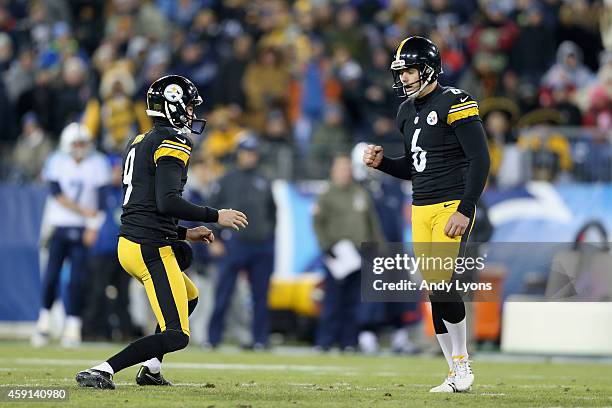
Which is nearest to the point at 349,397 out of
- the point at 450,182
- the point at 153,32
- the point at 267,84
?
the point at 450,182

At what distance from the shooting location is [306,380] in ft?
30.1

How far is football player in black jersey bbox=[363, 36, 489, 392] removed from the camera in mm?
8078

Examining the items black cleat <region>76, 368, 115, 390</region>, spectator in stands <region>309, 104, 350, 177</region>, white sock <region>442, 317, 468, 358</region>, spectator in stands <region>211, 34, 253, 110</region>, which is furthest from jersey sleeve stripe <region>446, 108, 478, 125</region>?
spectator in stands <region>211, 34, 253, 110</region>

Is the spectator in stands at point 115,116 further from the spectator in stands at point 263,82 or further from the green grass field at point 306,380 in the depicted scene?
the green grass field at point 306,380

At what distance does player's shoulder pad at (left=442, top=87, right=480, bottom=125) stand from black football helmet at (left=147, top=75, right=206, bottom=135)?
5.32ft

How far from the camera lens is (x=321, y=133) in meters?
16.4

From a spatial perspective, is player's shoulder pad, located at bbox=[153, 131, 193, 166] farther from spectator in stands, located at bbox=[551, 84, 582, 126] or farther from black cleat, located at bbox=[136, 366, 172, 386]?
spectator in stands, located at bbox=[551, 84, 582, 126]

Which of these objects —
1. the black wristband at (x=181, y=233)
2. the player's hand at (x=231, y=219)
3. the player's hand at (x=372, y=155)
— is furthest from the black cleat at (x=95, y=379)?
the player's hand at (x=372, y=155)

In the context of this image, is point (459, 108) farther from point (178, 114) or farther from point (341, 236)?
point (341, 236)

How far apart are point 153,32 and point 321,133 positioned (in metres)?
4.52

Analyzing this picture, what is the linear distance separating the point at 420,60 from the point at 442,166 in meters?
0.70

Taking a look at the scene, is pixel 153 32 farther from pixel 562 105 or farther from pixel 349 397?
pixel 349 397

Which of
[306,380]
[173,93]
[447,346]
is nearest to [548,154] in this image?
[306,380]

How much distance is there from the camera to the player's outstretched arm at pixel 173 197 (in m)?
7.64
